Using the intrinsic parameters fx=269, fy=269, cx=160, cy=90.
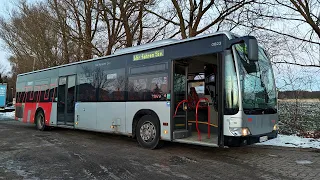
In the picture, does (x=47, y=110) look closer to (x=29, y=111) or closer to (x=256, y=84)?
(x=29, y=111)

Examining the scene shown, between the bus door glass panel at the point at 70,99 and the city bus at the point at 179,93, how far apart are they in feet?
0.14

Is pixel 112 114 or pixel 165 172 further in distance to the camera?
pixel 112 114

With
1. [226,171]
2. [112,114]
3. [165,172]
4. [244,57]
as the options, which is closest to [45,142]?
[112,114]

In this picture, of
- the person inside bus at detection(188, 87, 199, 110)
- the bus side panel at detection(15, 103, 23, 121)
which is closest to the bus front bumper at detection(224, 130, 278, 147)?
the person inside bus at detection(188, 87, 199, 110)

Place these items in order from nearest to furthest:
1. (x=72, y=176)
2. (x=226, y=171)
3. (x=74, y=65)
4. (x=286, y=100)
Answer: (x=72, y=176)
(x=226, y=171)
(x=286, y=100)
(x=74, y=65)

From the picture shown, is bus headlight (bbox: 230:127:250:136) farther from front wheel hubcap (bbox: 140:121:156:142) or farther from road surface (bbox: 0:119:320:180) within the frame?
front wheel hubcap (bbox: 140:121:156:142)

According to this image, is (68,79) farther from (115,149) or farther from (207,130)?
(207,130)

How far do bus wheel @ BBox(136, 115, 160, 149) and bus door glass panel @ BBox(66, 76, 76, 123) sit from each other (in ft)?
13.8

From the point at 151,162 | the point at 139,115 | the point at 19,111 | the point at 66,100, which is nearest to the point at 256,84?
the point at 151,162

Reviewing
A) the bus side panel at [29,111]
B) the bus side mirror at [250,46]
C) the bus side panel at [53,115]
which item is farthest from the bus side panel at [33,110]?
the bus side mirror at [250,46]

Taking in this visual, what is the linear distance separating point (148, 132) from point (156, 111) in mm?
779

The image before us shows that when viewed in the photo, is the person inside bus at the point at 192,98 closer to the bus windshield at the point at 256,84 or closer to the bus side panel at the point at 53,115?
the bus windshield at the point at 256,84

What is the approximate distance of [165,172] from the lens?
574 cm

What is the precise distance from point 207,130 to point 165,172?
2.97 meters
